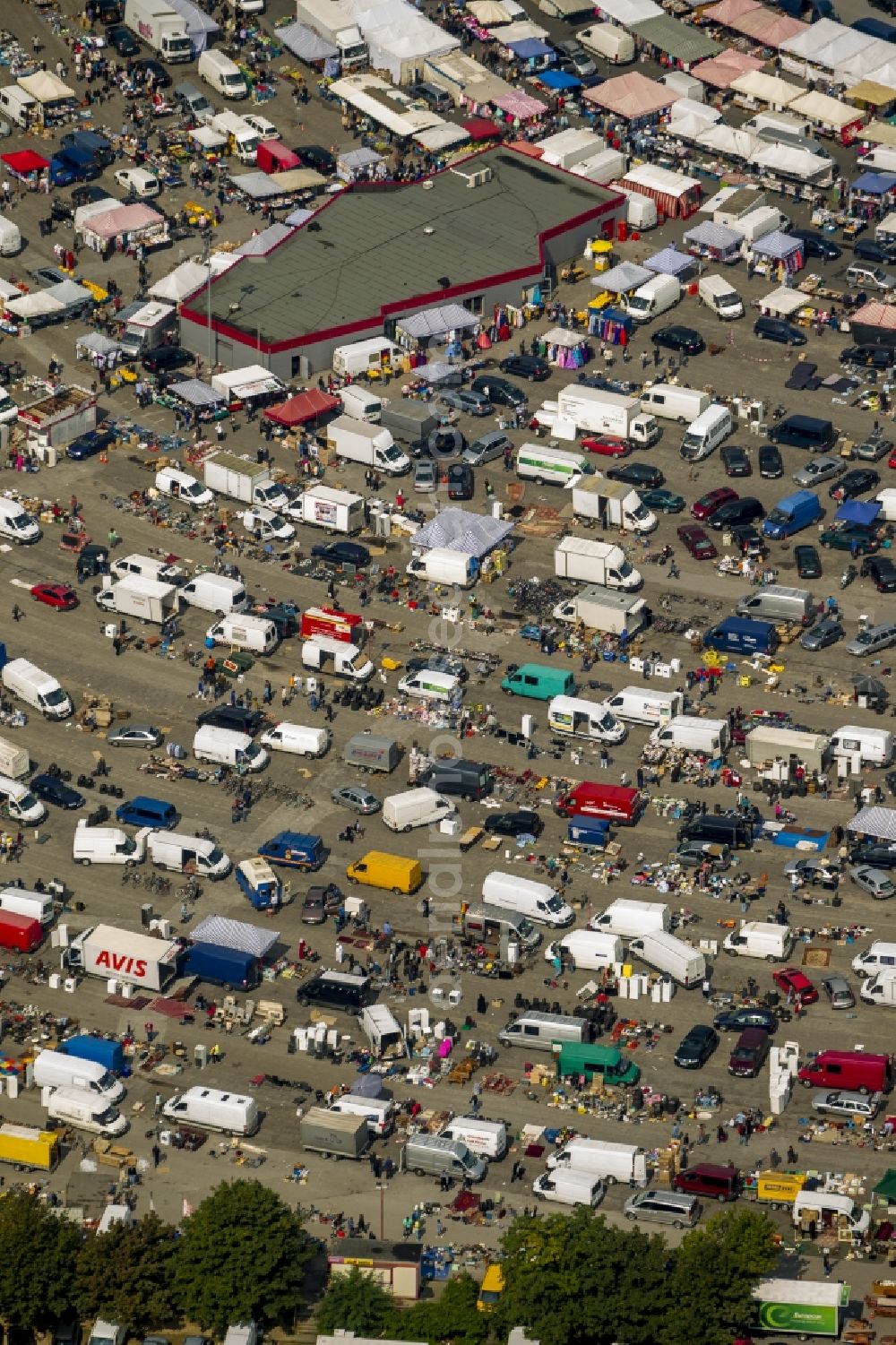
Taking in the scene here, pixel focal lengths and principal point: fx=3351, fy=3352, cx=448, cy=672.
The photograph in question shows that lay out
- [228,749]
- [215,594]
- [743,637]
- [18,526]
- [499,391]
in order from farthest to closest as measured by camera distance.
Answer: [499,391] < [18,526] < [215,594] < [743,637] < [228,749]

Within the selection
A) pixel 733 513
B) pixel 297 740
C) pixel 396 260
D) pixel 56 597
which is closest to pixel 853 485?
pixel 733 513

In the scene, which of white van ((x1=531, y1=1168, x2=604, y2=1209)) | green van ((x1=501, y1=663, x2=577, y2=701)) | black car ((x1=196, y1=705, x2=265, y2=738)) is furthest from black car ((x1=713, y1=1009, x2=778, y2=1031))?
black car ((x1=196, y1=705, x2=265, y2=738))

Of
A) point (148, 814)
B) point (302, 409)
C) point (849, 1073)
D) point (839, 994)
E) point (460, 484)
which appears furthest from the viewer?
point (302, 409)

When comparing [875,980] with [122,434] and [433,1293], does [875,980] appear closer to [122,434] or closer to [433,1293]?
[433,1293]

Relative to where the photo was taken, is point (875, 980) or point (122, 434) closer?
point (875, 980)

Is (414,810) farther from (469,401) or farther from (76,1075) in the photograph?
(469,401)

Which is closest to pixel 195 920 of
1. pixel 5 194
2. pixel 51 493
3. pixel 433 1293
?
pixel 433 1293
